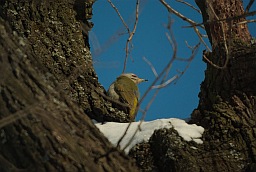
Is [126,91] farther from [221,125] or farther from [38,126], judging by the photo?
[38,126]

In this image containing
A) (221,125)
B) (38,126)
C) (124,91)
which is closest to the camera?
(38,126)

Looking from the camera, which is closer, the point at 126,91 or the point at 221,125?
the point at 221,125

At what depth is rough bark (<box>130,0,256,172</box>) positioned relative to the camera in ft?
8.92

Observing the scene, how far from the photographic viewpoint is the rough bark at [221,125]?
2.72 metres

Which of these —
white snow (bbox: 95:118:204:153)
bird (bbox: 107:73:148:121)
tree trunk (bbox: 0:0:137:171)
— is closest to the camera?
tree trunk (bbox: 0:0:137:171)

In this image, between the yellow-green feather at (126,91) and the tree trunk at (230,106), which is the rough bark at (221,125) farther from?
the yellow-green feather at (126,91)

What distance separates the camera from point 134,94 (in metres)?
5.39

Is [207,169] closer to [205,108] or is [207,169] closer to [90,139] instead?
[205,108]

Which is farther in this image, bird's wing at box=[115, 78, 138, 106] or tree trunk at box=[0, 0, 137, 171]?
bird's wing at box=[115, 78, 138, 106]

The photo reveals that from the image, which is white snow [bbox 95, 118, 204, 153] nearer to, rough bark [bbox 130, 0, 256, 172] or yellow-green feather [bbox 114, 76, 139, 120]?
rough bark [bbox 130, 0, 256, 172]

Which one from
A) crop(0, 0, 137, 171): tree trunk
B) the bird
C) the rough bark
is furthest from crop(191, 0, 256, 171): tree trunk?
the bird

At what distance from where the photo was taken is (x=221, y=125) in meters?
2.92

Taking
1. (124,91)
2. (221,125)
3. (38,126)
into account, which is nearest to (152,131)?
(221,125)

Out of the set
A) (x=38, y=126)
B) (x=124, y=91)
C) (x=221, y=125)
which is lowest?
(x=38, y=126)
